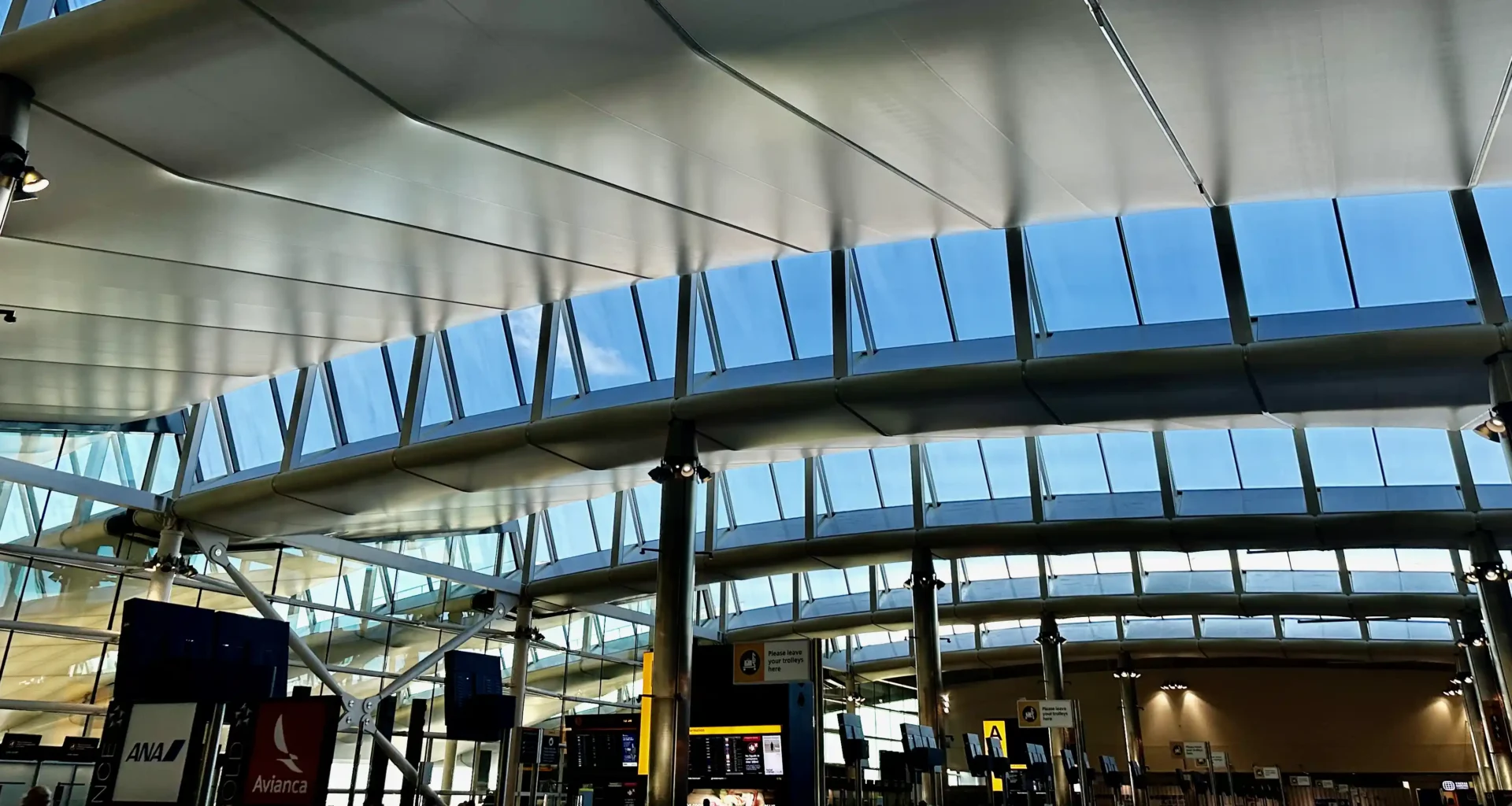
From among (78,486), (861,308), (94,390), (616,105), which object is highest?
(861,308)

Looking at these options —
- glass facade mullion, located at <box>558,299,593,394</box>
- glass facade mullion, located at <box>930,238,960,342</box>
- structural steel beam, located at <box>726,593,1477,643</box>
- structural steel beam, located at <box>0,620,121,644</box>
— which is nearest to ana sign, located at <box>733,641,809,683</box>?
glass facade mullion, located at <box>930,238,960,342</box>

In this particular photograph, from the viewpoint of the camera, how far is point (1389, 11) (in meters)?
8.00

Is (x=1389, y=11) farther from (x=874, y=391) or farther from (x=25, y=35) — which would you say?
(x=25, y=35)

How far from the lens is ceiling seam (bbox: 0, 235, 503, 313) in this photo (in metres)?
10.7

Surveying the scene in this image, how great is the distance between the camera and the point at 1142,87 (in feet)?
30.2

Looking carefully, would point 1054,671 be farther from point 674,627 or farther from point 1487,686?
point 674,627

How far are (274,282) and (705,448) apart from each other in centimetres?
696

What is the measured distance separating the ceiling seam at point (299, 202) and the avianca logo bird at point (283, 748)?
5.44m

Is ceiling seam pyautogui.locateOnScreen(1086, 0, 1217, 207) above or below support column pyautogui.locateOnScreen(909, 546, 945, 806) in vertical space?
above

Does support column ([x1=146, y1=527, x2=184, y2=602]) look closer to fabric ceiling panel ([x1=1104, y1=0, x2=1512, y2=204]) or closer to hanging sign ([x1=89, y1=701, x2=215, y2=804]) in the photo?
hanging sign ([x1=89, y1=701, x2=215, y2=804])

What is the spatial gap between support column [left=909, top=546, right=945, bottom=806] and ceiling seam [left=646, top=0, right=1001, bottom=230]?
1256 centimetres

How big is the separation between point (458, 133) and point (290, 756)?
589cm

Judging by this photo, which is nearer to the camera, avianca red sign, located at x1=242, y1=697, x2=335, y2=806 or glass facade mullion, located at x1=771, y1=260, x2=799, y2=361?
avianca red sign, located at x1=242, y1=697, x2=335, y2=806

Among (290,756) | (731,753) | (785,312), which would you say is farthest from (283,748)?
(785,312)
